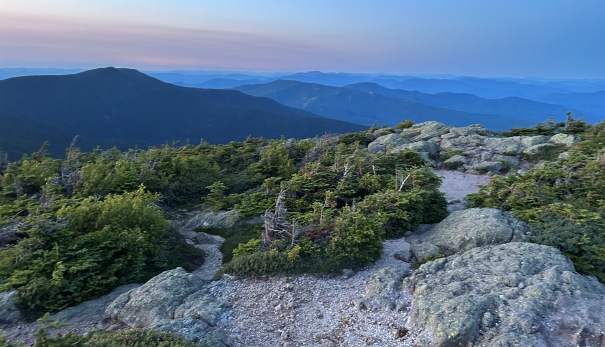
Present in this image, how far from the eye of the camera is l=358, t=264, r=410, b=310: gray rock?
941cm

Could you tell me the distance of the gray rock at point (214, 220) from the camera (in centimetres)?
1719

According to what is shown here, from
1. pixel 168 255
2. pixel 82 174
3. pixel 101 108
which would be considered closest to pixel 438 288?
pixel 168 255

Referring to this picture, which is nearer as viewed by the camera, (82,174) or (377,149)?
(82,174)

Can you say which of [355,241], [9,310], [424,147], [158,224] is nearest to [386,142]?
[424,147]

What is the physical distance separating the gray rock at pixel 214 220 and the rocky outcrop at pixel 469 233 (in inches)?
315

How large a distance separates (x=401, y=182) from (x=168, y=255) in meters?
9.76

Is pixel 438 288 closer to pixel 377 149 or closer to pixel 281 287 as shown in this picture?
pixel 281 287

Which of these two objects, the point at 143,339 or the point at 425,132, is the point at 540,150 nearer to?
the point at 425,132

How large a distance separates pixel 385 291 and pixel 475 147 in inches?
814

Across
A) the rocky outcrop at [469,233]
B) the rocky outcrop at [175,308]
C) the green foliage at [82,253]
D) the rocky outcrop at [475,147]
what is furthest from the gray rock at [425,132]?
the rocky outcrop at [175,308]

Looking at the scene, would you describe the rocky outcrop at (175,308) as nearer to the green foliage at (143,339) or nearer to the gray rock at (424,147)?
the green foliage at (143,339)

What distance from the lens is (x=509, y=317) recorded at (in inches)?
311

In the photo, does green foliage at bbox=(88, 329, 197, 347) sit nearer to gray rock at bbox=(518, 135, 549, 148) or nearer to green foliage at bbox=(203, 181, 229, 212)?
green foliage at bbox=(203, 181, 229, 212)

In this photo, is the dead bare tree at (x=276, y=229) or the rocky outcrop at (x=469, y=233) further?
the dead bare tree at (x=276, y=229)
